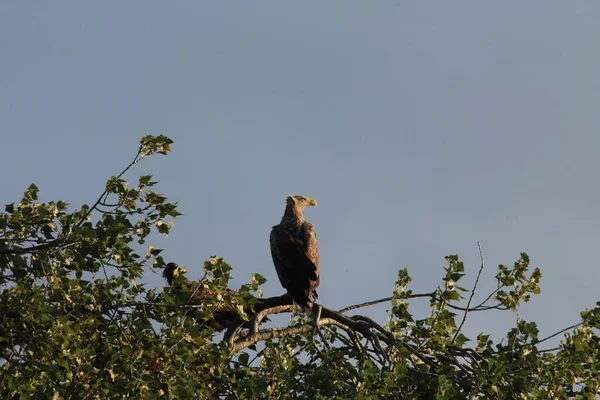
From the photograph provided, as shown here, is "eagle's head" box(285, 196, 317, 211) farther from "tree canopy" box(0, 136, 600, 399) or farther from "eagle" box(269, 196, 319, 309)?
"tree canopy" box(0, 136, 600, 399)

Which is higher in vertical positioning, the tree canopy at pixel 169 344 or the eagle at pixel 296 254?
the eagle at pixel 296 254

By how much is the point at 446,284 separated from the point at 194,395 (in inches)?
105

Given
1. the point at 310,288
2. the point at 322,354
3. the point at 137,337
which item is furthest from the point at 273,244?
the point at 137,337

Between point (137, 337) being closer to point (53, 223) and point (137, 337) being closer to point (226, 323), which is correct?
point (53, 223)

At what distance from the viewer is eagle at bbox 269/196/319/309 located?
38.4 ft

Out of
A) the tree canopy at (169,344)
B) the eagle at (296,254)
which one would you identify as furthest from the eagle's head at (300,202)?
the tree canopy at (169,344)

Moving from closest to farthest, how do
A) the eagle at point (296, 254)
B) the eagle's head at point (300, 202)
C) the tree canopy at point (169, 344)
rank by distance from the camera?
the tree canopy at point (169, 344), the eagle at point (296, 254), the eagle's head at point (300, 202)

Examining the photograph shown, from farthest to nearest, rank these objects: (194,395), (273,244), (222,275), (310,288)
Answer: (273,244), (310,288), (222,275), (194,395)

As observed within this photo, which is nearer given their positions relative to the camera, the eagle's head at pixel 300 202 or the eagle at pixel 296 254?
the eagle at pixel 296 254

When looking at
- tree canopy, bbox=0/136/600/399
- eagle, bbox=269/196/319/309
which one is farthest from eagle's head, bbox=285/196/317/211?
tree canopy, bbox=0/136/600/399

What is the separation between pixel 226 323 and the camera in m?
11.9

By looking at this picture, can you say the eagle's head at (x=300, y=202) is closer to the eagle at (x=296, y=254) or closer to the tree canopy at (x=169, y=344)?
the eagle at (x=296, y=254)

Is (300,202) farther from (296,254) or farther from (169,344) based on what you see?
(169,344)

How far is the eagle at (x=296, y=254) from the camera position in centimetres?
1172
